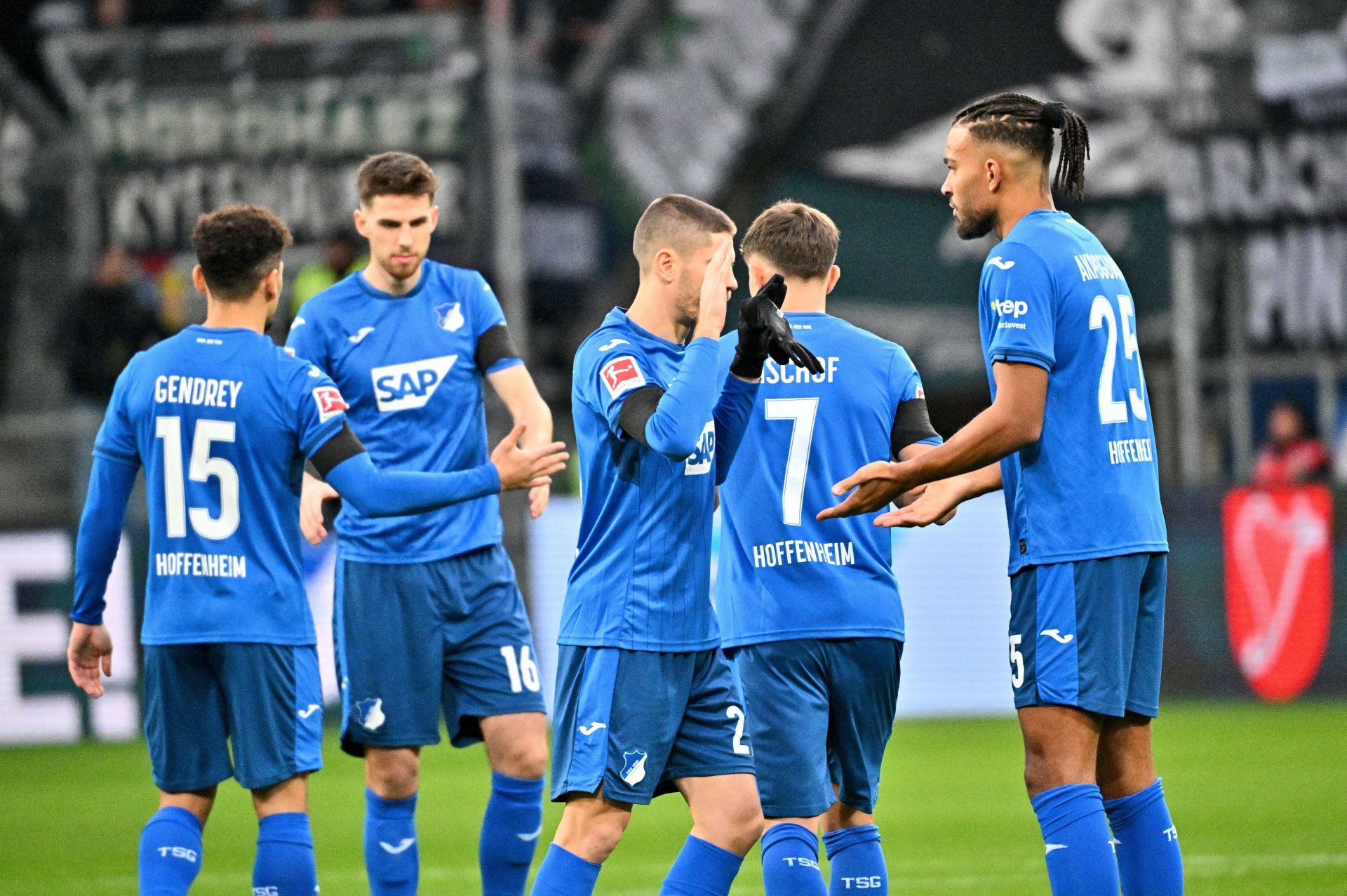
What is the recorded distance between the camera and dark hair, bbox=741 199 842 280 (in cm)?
462

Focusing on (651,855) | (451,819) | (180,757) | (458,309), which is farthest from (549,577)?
(180,757)

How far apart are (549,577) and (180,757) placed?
21.0 feet

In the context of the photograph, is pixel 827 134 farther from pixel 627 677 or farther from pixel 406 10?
pixel 627 677

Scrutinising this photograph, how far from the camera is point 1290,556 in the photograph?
430 inches

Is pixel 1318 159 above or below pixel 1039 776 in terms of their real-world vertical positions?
above

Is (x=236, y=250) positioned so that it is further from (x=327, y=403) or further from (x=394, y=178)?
(x=394, y=178)

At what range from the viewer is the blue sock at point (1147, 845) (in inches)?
174

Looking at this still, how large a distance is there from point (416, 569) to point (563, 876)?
5.21 feet

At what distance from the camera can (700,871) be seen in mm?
4305

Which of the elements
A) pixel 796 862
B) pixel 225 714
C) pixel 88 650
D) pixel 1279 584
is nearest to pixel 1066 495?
pixel 796 862

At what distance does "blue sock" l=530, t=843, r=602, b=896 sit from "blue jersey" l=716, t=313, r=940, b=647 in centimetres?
69

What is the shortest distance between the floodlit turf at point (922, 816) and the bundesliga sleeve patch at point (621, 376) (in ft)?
9.02

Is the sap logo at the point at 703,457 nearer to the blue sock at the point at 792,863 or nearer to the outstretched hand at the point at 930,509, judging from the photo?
the outstretched hand at the point at 930,509

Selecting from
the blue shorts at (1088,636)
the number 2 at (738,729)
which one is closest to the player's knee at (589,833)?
the number 2 at (738,729)
